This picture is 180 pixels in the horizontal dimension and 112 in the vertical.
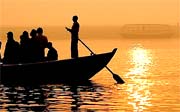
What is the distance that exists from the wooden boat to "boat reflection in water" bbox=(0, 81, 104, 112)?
706 millimetres

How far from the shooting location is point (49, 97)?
78.5 ft

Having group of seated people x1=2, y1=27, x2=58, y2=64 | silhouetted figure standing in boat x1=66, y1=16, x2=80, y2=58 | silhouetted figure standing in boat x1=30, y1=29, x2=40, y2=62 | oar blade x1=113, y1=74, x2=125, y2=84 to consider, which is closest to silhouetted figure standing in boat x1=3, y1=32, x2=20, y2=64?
group of seated people x1=2, y1=27, x2=58, y2=64

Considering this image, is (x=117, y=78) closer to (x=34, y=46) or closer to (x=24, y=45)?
(x=34, y=46)

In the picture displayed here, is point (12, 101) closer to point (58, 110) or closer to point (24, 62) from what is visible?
point (58, 110)

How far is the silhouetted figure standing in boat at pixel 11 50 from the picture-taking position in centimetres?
2797

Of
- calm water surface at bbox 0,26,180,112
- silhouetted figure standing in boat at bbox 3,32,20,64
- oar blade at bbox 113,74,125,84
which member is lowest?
calm water surface at bbox 0,26,180,112

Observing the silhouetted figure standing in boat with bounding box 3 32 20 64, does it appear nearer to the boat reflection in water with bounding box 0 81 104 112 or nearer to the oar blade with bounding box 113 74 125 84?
the boat reflection in water with bounding box 0 81 104 112

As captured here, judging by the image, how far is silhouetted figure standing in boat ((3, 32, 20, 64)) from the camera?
91.8ft

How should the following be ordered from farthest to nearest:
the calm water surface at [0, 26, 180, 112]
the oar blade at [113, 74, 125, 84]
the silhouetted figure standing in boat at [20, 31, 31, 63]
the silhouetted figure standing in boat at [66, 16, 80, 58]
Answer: the oar blade at [113, 74, 125, 84] → the silhouetted figure standing in boat at [66, 16, 80, 58] → the silhouetted figure standing in boat at [20, 31, 31, 63] → the calm water surface at [0, 26, 180, 112]

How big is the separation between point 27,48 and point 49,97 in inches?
187

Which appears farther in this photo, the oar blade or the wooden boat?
the oar blade

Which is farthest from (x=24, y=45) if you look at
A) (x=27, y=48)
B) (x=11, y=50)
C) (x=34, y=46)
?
(x=11, y=50)

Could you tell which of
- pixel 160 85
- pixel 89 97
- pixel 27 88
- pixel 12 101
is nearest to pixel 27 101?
pixel 12 101

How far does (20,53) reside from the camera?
2831cm
